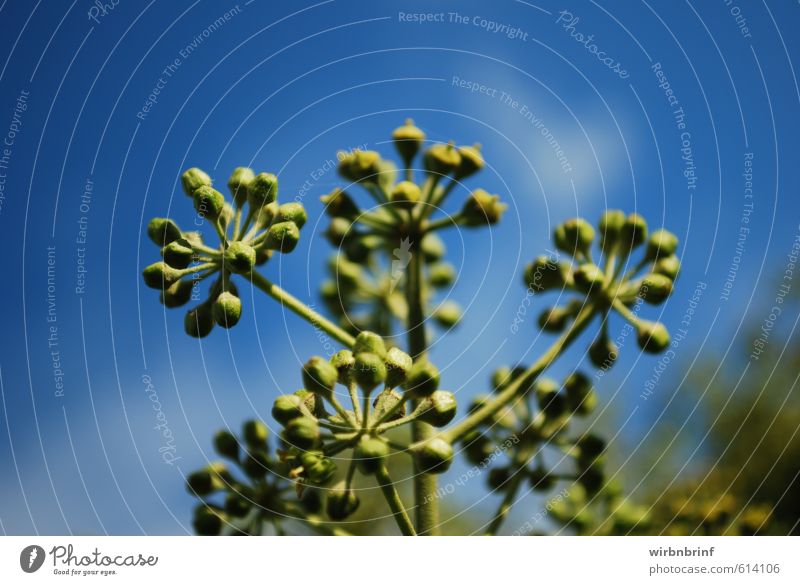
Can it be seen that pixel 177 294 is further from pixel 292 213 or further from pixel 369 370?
pixel 369 370

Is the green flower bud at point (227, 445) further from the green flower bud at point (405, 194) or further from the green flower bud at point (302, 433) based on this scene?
the green flower bud at point (405, 194)

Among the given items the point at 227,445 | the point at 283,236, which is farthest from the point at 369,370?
the point at 227,445

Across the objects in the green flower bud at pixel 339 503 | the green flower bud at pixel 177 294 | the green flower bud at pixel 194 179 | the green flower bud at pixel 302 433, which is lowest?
the green flower bud at pixel 339 503

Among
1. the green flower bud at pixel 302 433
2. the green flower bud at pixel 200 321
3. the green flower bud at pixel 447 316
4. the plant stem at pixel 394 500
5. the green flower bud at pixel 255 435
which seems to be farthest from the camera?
the green flower bud at pixel 447 316

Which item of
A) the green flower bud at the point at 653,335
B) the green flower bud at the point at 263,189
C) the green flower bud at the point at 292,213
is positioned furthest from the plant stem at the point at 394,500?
the green flower bud at the point at 653,335

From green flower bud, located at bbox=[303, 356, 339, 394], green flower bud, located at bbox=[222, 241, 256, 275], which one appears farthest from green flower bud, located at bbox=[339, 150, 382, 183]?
green flower bud, located at bbox=[303, 356, 339, 394]

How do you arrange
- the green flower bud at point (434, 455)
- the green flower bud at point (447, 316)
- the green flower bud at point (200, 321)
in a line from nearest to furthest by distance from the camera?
1. the green flower bud at point (434, 455)
2. the green flower bud at point (200, 321)
3. the green flower bud at point (447, 316)

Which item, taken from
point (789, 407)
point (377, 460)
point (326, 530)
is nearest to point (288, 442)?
point (377, 460)
